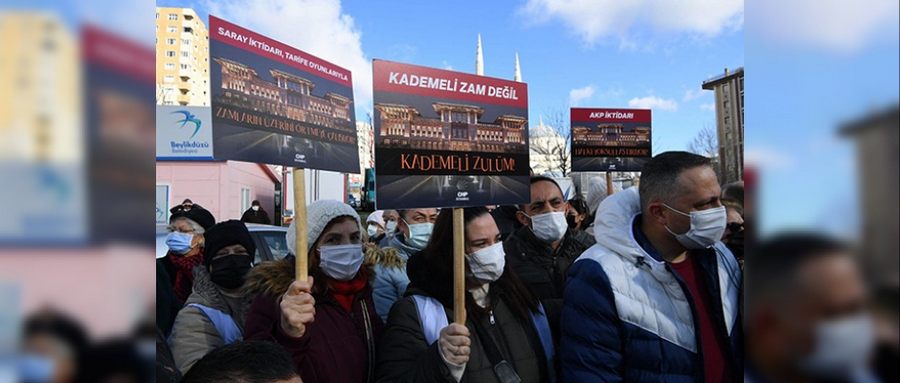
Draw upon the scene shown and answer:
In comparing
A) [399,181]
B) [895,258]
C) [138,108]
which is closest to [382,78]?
[399,181]

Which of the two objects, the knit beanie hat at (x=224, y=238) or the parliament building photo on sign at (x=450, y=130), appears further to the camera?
the knit beanie hat at (x=224, y=238)

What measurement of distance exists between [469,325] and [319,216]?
1.09m

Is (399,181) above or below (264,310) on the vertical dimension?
above

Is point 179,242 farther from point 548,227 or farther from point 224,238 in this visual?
point 548,227

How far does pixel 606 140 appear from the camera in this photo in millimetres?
7398

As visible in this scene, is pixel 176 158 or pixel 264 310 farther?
pixel 176 158

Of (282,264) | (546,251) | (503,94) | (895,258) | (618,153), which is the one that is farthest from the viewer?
(618,153)

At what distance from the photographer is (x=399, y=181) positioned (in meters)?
2.71

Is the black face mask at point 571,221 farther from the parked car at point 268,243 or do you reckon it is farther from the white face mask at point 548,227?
the parked car at point 268,243

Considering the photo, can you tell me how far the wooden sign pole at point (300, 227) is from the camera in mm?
2410

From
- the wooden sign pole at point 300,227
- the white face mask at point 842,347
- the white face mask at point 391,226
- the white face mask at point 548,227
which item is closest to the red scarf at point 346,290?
the wooden sign pole at point 300,227

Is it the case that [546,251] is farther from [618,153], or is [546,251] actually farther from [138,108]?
[138,108]

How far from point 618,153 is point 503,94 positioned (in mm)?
4651

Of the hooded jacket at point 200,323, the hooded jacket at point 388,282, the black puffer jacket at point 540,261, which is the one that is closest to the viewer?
the hooded jacket at point 200,323
